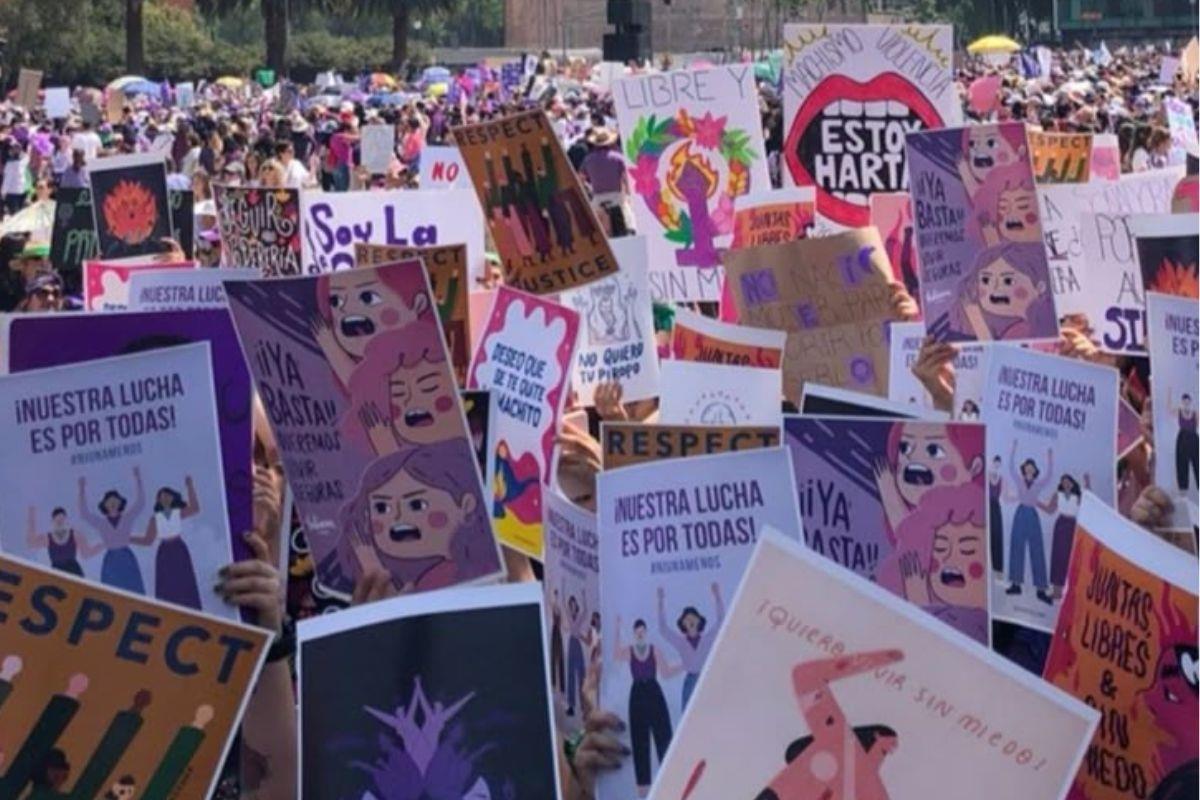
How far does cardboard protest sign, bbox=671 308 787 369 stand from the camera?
264 inches

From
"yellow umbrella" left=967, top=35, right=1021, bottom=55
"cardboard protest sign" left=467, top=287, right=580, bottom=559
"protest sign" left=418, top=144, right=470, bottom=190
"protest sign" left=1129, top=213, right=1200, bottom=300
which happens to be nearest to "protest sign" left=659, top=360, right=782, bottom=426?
"cardboard protest sign" left=467, top=287, right=580, bottom=559

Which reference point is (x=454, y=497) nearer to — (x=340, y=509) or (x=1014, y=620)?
(x=340, y=509)

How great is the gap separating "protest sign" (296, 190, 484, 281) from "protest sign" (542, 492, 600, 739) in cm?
405

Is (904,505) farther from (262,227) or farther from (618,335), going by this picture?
(262,227)

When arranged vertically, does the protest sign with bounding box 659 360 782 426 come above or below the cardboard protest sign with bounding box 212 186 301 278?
below

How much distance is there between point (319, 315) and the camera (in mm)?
4797

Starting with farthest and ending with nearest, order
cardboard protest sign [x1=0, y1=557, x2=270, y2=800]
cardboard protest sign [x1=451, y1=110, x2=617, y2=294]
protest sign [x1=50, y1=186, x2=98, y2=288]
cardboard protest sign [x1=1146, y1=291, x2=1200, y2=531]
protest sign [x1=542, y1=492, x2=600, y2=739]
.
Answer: protest sign [x1=50, y1=186, x2=98, y2=288] → cardboard protest sign [x1=451, y1=110, x2=617, y2=294] → cardboard protest sign [x1=1146, y1=291, x2=1200, y2=531] → protest sign [x1=542, y1=492, x2=600, y2=739] → cardboard protest sign [x1=0, y1=557, x2=270, y2=800]

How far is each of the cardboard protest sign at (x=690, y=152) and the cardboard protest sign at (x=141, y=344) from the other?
5031 mm

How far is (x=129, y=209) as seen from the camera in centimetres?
1036

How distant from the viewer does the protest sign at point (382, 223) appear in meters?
8.62

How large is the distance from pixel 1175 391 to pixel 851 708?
2392 millimetres

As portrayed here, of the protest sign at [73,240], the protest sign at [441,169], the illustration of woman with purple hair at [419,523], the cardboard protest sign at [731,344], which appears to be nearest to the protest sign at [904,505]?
the illustration of woman with purple hair at [419,523]

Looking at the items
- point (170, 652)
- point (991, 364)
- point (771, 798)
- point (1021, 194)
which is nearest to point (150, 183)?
point (1021, 194)

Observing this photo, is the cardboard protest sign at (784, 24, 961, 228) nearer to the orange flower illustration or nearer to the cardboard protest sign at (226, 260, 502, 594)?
the orange flower illustration
